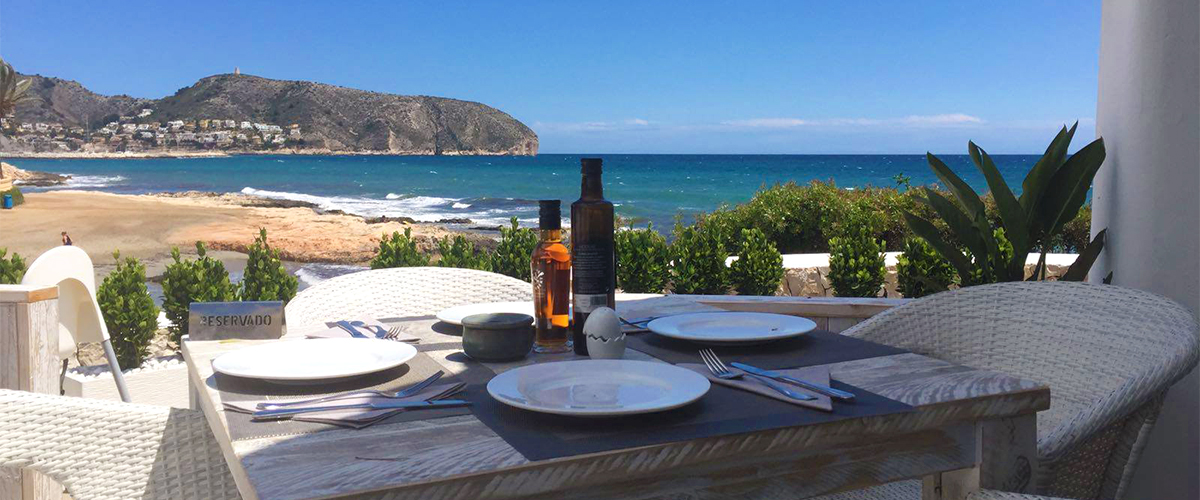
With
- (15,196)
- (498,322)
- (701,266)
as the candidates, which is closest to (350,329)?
(498,322)

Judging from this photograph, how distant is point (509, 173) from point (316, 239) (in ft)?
75.5

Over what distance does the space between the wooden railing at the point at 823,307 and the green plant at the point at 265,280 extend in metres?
1.80

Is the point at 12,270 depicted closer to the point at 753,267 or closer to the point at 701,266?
the point at 701,266

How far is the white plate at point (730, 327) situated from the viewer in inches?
47.5

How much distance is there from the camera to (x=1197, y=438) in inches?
69.5

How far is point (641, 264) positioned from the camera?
11.2 ft

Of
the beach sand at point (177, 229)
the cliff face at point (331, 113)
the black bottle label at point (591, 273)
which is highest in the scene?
the cliff face at point (331, 113)

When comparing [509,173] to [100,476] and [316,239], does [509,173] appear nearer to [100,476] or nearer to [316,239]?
[316,239]

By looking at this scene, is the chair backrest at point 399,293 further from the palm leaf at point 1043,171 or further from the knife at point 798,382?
the palm leaf at point 1043,171

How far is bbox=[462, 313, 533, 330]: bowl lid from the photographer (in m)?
1.11

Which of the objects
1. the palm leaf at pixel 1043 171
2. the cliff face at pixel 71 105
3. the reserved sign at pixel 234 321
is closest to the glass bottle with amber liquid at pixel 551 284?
the reserved sign at pixel 234 321

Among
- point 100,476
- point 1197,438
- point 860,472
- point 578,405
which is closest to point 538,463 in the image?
point 578,405

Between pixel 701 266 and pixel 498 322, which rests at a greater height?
pixel 498 322

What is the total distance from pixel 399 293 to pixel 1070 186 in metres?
1.94
